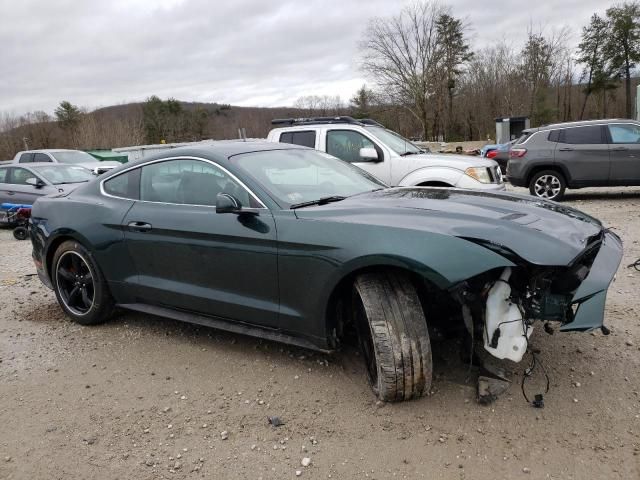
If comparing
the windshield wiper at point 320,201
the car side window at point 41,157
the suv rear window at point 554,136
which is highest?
the car side window at point 41,157

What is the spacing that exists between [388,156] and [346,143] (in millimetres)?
767

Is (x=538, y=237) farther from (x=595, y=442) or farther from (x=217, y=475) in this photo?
(x=217, y=475)

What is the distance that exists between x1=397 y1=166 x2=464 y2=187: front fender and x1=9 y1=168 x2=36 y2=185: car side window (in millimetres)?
8707

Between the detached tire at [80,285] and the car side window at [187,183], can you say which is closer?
the car side window at [187,183]

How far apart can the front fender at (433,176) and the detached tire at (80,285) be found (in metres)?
4.47

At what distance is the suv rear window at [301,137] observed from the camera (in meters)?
8.30

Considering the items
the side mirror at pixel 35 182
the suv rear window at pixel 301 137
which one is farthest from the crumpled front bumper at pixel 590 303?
the side mirror at pixel 35 182

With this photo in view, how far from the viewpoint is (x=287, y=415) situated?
3.09 meters

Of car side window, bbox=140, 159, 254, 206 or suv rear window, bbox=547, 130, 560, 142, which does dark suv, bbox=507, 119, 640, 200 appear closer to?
suv rear window, bbox=547, 130, 560, 142

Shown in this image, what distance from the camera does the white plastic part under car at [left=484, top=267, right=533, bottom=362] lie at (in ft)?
9.21

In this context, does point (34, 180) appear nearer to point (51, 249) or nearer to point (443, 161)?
point (51, 249)

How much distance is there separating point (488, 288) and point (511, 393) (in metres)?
0.73

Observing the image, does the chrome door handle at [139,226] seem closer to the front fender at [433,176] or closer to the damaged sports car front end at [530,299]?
the damaged sports car front end at [530,299]

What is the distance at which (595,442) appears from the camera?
265cm
